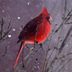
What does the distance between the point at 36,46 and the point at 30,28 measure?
8 centimetres

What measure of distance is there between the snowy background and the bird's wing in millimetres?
16

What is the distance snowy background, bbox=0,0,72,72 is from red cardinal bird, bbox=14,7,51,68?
0.02 m

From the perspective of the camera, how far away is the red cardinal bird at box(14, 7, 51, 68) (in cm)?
121

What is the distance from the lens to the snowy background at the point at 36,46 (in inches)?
48.1

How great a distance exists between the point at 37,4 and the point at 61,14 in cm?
11

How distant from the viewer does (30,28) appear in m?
1.21

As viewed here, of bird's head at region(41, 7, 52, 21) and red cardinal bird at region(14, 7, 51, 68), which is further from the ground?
bird's head at region(41, 7, 52, 21)

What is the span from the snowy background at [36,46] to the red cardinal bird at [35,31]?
0.02 meters

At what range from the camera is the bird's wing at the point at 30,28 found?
1210 millimetres

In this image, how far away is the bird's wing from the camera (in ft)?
3.97

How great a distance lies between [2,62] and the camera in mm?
1216

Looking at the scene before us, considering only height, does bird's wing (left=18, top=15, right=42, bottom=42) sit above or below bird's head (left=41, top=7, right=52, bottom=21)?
below

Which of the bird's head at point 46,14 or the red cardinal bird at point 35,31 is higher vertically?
the bird's head at point 46,14

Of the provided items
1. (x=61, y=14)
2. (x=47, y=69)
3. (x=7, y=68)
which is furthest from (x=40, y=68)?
(x=61, y=14)
